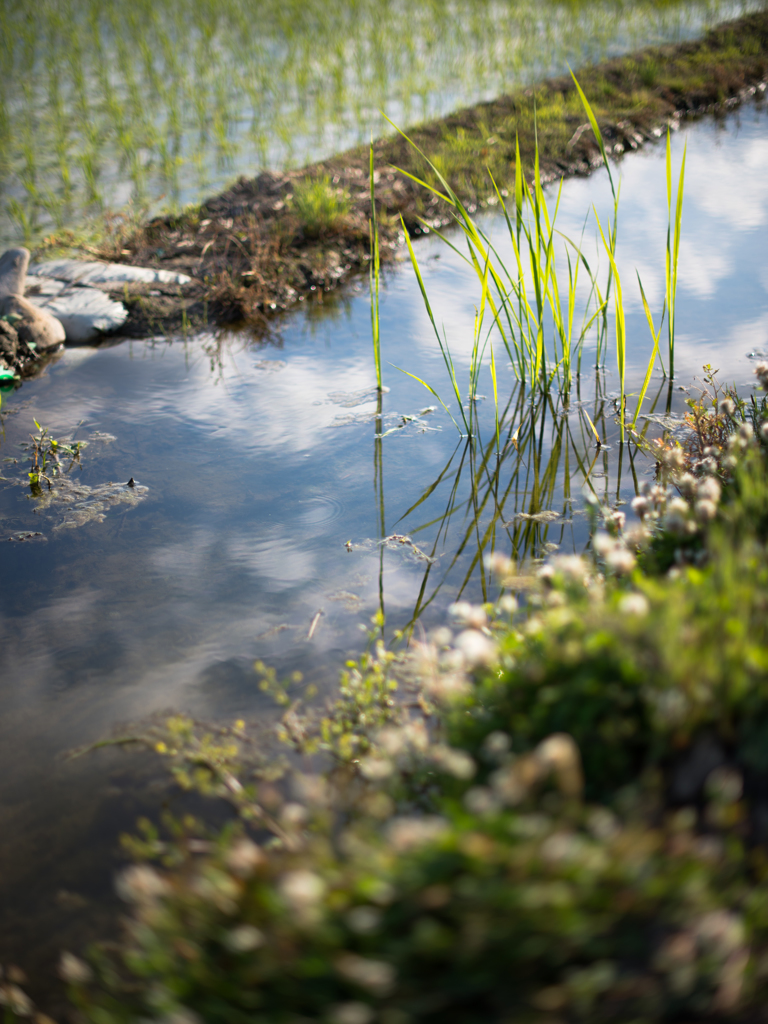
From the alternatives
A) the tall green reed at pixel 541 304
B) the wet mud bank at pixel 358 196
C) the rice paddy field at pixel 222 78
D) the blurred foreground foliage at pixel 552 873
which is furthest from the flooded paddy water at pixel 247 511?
the rice paddy field at pixel 222 78

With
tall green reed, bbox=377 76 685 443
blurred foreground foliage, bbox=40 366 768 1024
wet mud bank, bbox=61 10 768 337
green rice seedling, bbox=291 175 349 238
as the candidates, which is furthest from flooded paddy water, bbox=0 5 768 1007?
green rice seedling, bbox=291 175 349 238

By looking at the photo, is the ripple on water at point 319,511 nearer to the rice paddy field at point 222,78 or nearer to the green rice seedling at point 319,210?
the green rice seedling at point 319,210

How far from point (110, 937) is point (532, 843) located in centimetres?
134

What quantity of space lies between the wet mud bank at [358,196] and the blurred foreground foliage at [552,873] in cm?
Result: 322

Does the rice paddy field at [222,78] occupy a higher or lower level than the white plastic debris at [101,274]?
higher

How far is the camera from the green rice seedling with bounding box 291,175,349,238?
5914mm

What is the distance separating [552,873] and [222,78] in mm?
10437

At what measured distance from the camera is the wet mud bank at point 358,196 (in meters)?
5.31

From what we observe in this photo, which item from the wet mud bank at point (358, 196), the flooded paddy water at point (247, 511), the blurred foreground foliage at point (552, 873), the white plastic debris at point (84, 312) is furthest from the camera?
the wet mud bank at point (358, 196)

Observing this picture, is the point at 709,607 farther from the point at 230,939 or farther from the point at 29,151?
the point at 29,151

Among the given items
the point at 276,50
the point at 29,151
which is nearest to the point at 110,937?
the point at 29,151

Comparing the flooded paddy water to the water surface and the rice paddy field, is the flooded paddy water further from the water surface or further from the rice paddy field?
the rice paddy field

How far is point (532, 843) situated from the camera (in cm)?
87

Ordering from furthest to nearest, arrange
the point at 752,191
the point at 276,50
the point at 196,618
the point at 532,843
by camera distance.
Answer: the point at 276,50 → the point at 752,191 → the point at 196,618 → the point at 532,843
